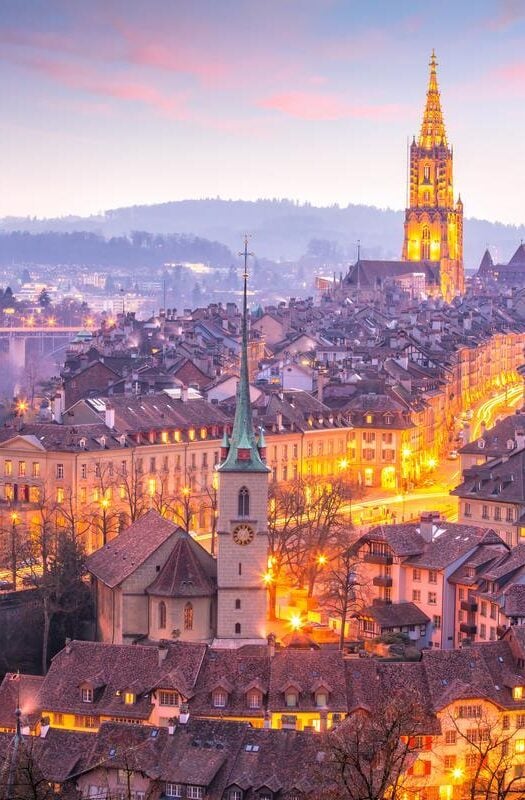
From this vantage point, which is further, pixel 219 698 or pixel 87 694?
pixel 87 694

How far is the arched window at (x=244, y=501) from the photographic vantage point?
7562 cm

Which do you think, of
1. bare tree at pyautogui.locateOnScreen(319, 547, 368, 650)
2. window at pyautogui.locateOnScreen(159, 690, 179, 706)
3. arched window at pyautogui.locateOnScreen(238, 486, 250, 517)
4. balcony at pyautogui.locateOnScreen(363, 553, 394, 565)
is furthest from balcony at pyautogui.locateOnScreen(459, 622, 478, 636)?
window at pyautogui.locateOnScreen(159, 690, 179, 706)

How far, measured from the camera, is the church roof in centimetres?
7556

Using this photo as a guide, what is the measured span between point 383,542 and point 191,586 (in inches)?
420

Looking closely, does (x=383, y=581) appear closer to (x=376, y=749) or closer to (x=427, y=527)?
(x=427, y=527)

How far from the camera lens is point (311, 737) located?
6169cm

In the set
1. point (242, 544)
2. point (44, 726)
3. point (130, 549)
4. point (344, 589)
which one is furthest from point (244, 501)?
point (44, 726)

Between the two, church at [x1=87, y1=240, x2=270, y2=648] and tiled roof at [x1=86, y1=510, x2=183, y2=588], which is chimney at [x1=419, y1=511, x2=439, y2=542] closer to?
church at [x1=87, y1=240, x2=270, y2=648]

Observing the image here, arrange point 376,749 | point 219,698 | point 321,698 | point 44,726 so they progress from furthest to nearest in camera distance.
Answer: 1. point 219,698
2. point 321,698
3. point 44,726
4. point 376,749

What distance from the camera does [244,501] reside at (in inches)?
2982

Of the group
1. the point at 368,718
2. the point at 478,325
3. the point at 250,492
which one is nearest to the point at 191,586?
the point at 250,492

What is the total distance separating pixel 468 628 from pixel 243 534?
9.08 metres

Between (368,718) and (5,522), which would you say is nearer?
(368,718)

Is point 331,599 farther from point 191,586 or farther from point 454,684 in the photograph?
point 454,684
